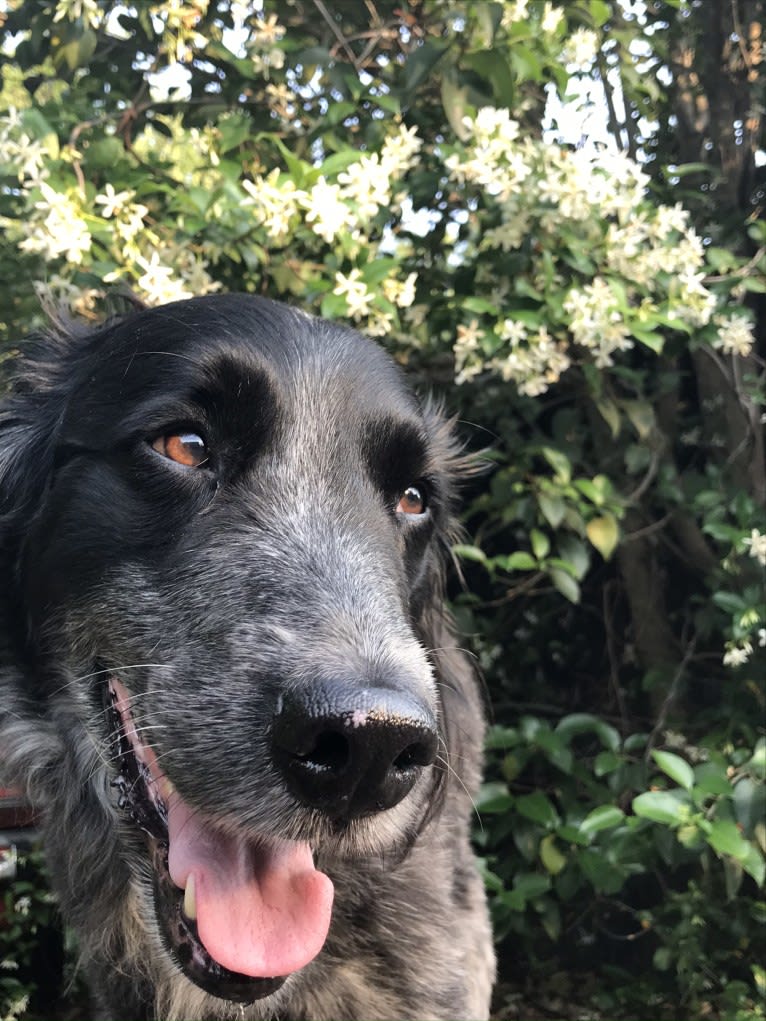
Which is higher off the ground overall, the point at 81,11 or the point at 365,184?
the point at 81,11

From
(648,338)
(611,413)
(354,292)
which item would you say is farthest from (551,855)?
(354,292)

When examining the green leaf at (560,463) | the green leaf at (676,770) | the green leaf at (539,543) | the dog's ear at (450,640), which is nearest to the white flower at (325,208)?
the dog's ear at (450,640)

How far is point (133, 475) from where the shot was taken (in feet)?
6.61

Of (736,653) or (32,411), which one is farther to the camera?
(736,653)

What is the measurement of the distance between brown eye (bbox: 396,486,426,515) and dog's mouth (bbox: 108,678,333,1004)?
825 mm

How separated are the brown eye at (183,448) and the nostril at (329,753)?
2.55ft

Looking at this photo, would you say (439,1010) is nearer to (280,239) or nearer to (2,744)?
(2,744)

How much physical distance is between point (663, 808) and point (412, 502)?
1.20 m

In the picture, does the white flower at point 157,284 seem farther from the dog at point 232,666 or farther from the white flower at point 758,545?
the white flower at point 758,545

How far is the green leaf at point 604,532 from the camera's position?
3.38 metres

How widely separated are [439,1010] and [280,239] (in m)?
2.33

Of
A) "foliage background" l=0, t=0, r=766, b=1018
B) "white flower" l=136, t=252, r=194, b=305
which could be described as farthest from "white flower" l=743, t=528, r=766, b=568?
"white flower" l=136, t=252, r=194, b=305

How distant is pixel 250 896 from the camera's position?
1789 millimetres

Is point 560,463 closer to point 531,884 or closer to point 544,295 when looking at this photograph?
point 544,295
